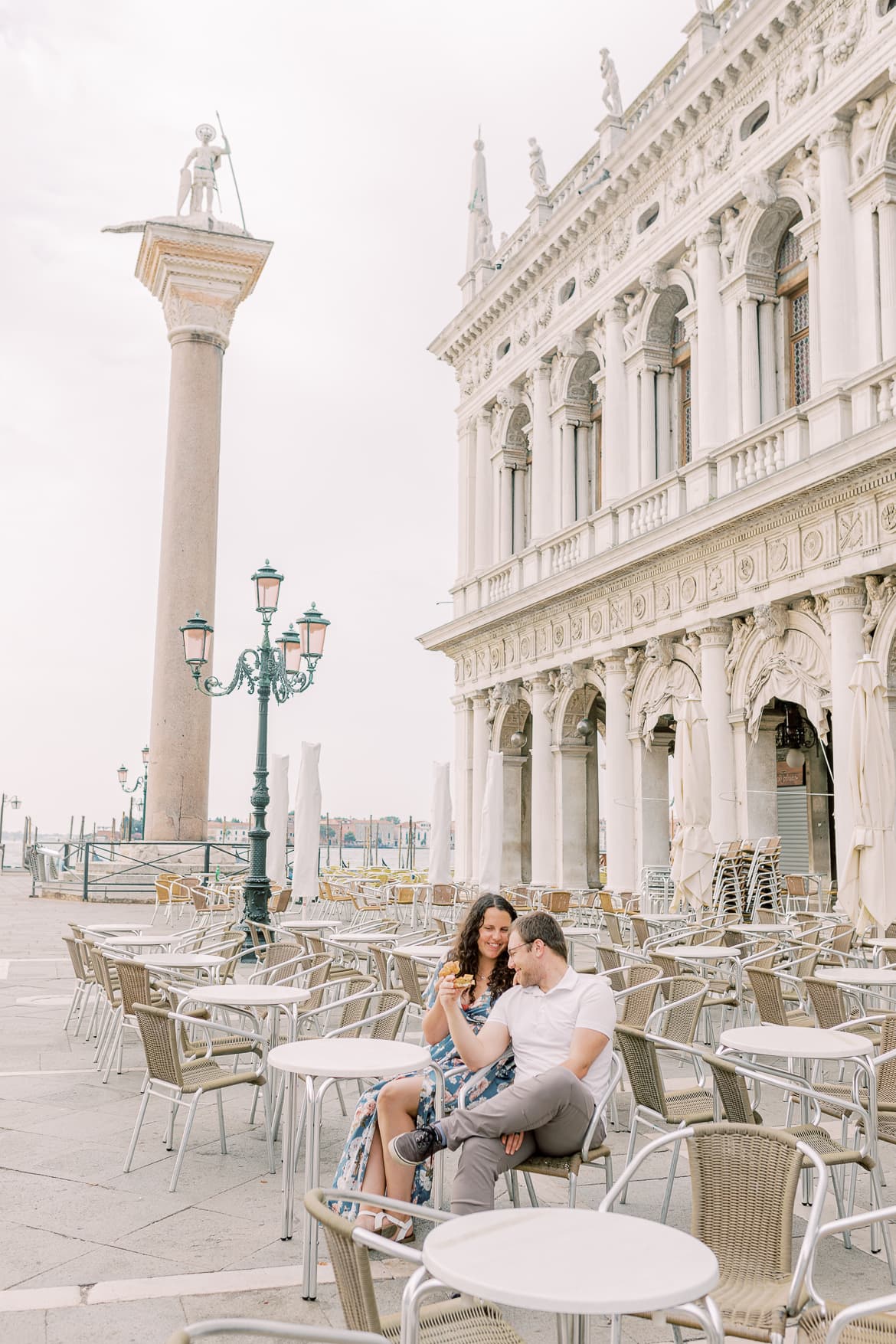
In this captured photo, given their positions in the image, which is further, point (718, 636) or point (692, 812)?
point (718, 636)

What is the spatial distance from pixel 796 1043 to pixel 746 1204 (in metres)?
1.79

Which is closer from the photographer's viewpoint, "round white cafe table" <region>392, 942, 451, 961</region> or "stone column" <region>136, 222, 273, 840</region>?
"round white cafe table" <region>392, 942, 451, 961</region>

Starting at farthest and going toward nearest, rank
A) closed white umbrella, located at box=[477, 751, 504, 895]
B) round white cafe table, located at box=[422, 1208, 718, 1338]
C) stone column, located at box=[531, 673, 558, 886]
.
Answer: stone column, located at box=[531, 673, 558, 886]
closed white umbrella, located at box=[477, 751, 504, 895]
round white cafe table, located at box=[422, 1208, 718, 1338]

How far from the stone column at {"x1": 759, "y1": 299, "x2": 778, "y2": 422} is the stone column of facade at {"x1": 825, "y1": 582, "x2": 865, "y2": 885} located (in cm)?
453

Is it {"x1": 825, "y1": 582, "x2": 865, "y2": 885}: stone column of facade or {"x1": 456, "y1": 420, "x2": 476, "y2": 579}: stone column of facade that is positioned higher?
{"x1": 456, "y1": 420, "x2": 476, "y2": 579}: stone column of facade

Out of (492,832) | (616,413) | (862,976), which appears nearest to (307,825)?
(492,832)

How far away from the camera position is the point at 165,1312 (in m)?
3.74

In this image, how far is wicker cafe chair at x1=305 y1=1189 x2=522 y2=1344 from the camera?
242cm

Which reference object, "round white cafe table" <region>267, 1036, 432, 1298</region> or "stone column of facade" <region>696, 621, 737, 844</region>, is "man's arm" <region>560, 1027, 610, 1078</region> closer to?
"round white cafe table" <region>267, 1036, 432, 1298</region>

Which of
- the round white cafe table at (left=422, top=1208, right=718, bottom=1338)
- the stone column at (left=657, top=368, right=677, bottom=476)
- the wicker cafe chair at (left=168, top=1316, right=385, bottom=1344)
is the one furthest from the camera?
the stone column at (left=657, top=368, right=677, bottom=476)

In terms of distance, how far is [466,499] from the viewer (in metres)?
28.4

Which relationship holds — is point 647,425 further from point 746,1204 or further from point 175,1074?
point 746,1204

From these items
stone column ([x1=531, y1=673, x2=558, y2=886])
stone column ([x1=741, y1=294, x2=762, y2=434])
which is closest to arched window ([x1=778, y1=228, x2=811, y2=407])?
stone column ([x1=741, y1=294, x2=762, y2=434])

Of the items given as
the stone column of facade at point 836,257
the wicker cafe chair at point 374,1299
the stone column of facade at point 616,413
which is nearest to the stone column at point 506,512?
the stone column of facade at point 616,413
